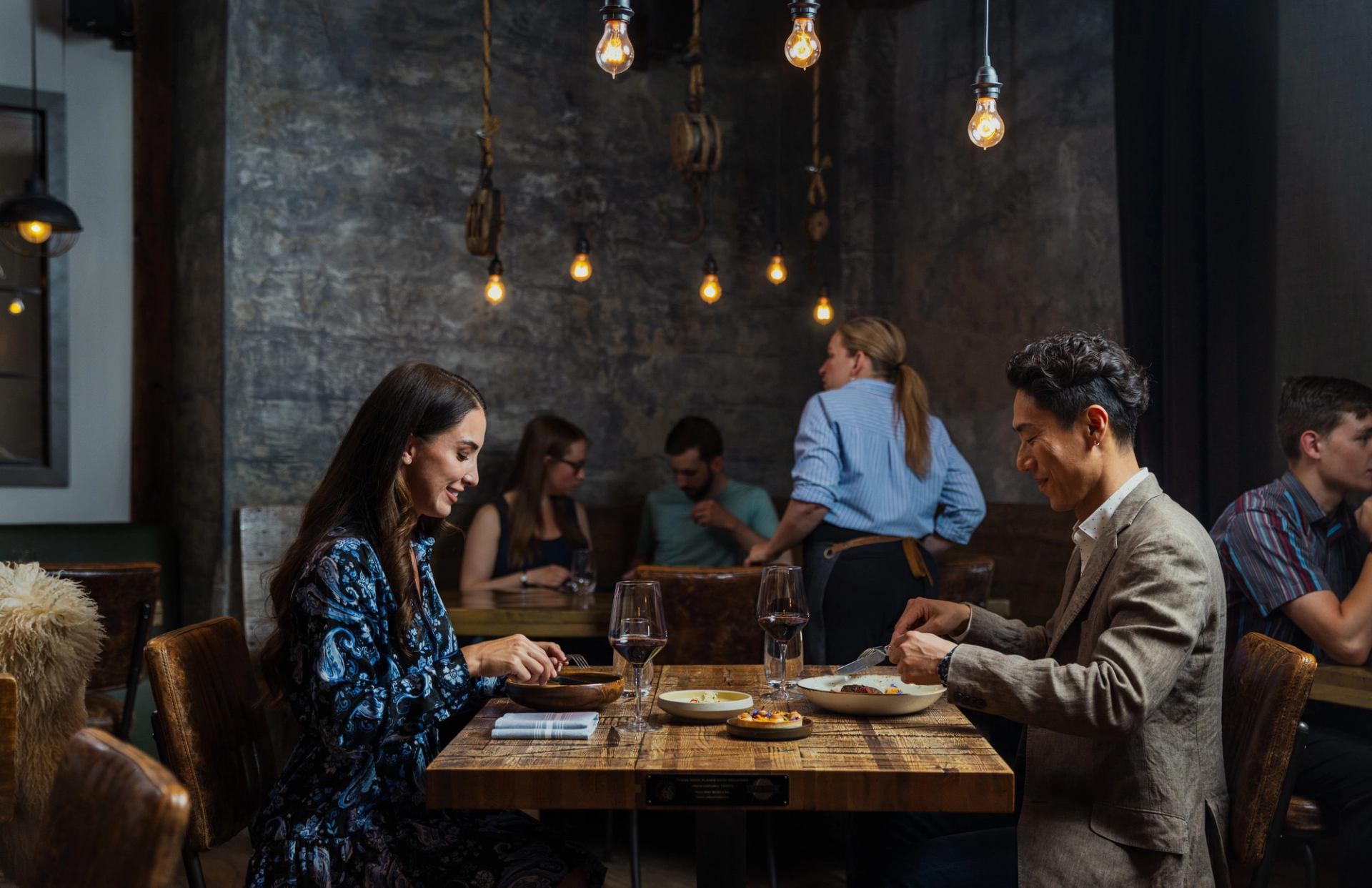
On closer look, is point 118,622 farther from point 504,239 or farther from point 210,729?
point 504,239

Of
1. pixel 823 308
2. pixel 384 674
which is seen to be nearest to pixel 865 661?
pixel 384 674

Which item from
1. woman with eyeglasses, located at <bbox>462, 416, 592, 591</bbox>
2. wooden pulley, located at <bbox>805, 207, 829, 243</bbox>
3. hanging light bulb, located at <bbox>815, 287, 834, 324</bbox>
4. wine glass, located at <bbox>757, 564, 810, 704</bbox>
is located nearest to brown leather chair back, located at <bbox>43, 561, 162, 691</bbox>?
woman with eyeglasses, located at <bbox>462, 416, 592, 591</bbox>

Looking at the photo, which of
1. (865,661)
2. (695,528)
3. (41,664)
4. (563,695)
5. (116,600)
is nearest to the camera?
(563,695)

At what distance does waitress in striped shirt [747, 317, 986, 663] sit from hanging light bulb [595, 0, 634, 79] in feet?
5.40

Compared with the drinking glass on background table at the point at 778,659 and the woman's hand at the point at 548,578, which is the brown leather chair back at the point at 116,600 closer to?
the woman's hand at the point at 548,578

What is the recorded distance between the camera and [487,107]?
516 cm

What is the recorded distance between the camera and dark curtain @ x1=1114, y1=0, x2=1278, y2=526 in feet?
13.1

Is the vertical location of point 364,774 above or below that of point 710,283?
below

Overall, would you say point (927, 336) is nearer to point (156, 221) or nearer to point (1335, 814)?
point (1335, 814)

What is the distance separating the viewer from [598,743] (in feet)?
6.45

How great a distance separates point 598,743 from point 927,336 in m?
4.20

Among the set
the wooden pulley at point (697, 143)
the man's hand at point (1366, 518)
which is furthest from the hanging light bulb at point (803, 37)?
the wooden pulley at point (697, 143)

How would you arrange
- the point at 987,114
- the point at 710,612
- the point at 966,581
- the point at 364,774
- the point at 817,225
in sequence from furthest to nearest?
the point at 817,225 < the point at 966,581 < the point at 710,612 < the point at 987,114 < the point at 364,774

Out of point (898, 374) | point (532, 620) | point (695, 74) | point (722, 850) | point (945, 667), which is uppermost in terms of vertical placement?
point (695, 74)
